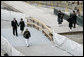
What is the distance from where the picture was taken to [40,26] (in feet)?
90.2

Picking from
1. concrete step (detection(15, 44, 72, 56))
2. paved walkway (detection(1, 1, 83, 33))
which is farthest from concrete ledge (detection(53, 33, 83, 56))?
paved walkway (detection(1, 1, 83, 33))

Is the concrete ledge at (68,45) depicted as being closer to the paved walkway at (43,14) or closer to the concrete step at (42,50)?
the concrete step at (42,50)

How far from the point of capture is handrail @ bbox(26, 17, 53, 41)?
81.8 ft

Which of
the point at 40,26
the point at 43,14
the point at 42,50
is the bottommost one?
the point at 42,50

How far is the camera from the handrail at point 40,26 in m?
24.9

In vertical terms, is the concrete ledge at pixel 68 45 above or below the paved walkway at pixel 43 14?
above

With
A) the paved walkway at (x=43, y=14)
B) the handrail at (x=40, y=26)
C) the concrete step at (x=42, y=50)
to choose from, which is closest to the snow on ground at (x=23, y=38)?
the handrail at (x=40, y=26)

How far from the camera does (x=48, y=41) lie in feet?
80.9

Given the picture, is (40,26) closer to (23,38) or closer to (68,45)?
(23,38)

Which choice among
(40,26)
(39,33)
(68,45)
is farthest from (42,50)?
(40,26)

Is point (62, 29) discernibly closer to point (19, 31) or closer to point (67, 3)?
point (19, 31)

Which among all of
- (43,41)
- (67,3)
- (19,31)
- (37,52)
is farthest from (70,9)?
(37,52)

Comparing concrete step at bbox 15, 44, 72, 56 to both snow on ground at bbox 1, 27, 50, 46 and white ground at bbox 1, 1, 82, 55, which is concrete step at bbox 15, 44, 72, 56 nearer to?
white ground at bbox 1, 1, 82, 55

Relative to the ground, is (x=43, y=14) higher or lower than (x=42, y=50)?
higher
